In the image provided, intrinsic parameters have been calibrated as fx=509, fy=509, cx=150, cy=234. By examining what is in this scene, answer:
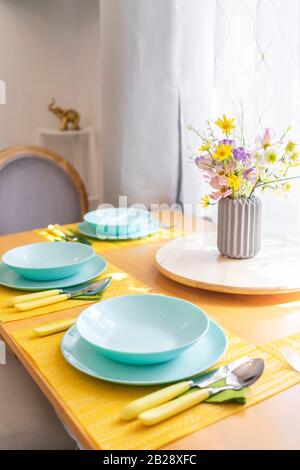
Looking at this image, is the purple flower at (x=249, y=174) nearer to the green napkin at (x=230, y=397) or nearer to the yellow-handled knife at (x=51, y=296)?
the yellow-handled knife at (x=51, y=296)

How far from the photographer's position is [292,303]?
1080mm

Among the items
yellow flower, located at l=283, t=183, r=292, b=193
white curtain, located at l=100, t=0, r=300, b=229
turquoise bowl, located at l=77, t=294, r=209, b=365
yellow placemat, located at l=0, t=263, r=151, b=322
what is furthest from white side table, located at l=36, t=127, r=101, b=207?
turquoise bowl, located at l=77, t=294, r=209, b=365

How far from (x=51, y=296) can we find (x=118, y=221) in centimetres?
61

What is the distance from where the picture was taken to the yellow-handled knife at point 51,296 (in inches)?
41.5

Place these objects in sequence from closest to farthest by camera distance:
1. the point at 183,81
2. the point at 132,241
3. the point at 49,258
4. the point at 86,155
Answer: the point at 49,258 < the point at 132,241 < the point at 183,81 < the point at 86,155

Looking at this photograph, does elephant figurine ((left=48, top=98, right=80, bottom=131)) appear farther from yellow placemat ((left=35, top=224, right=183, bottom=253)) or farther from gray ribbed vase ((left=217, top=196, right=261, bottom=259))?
gray ribbed vase ((left=217, top=196, right=261, bottom=259))

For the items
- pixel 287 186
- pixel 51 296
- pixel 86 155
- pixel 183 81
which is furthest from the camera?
pixel 86 155

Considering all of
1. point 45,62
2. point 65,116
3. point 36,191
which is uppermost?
point 45,62

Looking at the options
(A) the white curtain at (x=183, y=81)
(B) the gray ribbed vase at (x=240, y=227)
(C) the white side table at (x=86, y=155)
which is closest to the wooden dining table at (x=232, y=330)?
(B) the gray ribbed vase at (x=240, y=227)

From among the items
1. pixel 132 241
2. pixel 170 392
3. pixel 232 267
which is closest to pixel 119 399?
pixel 170 392

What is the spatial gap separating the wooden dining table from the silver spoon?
0.13ft

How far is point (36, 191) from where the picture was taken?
2.13 metres

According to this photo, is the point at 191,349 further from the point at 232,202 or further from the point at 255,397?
the point at 232,202

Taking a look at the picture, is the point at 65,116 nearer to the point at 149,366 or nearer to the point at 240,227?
the point at 240,227
